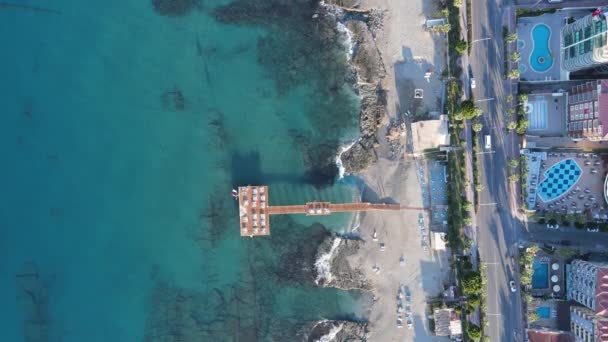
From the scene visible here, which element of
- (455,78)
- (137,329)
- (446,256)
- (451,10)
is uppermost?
(451,10)

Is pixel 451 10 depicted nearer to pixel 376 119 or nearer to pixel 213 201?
pixel 376 119

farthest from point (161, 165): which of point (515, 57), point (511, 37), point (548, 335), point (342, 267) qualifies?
point (548, 335)

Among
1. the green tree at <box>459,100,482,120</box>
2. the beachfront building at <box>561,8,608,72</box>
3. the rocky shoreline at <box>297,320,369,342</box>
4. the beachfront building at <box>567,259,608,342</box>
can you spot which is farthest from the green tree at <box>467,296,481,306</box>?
the beachfront building at <box>561,8,608,72</box>

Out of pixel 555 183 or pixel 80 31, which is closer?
pixel 555 183

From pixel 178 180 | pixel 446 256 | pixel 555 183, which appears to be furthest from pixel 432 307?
pixel 178 180

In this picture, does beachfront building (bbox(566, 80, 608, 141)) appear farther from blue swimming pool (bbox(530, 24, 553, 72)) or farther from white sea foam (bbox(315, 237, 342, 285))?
white sea foam (bbox(315, 237, 342, 285))

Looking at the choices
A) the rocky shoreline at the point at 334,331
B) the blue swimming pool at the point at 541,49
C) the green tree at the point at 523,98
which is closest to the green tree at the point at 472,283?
the rocky shoreline at the point at 334,331
